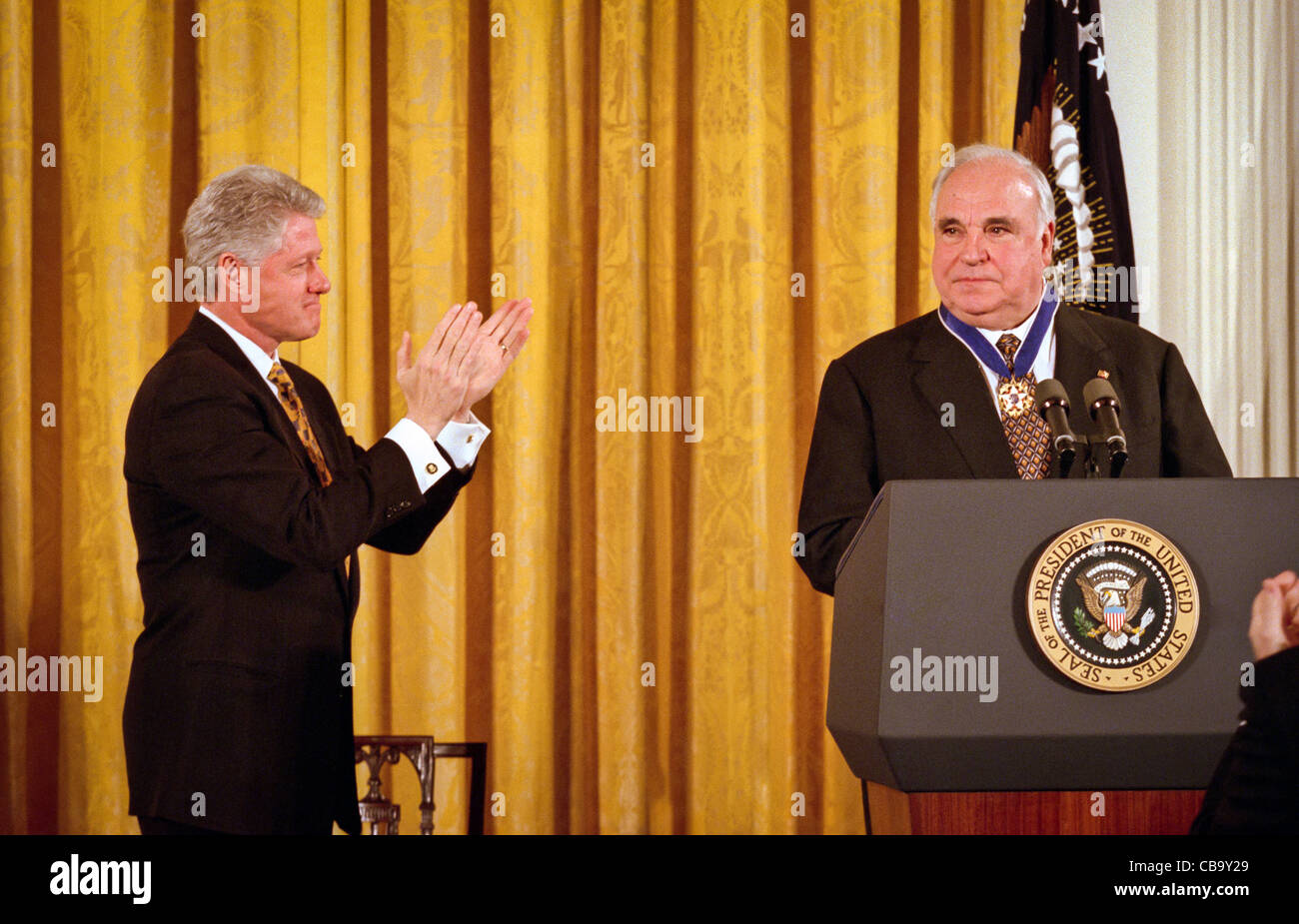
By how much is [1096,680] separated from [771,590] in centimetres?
243

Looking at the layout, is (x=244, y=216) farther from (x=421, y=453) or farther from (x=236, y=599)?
(x=236, y=599)

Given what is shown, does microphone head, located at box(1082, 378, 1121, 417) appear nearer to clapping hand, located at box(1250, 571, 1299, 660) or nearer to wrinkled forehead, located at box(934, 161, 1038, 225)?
clapping hand, located at box(1250, 571, 1299, 660)

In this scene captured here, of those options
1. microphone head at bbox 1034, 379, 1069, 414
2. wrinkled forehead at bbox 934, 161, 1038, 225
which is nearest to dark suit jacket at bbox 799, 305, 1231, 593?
wrinkled forehead at bbox 934, 161, 1038, 225

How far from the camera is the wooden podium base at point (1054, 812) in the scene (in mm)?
1385

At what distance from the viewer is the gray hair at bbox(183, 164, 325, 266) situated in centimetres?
231

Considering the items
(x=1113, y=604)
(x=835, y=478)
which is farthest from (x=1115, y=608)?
(x=835, y=478)

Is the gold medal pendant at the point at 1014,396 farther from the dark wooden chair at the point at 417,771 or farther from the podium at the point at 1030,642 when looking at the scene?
the dark wooden chair at the point at 417,771

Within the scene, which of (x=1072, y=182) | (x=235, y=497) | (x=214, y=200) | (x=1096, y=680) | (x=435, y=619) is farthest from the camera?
(x=435, y=619)

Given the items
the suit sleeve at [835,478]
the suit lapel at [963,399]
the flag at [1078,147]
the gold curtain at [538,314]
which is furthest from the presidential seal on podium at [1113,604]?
the gold curtain at [538,314]

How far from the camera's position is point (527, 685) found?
3658mm

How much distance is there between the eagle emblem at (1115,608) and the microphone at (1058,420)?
242 millimetres
